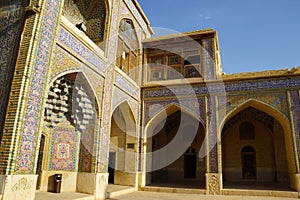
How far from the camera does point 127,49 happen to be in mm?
9992

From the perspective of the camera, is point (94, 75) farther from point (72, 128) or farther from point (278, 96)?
point (278, 96)

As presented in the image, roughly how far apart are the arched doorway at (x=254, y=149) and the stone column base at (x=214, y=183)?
11.0 feet

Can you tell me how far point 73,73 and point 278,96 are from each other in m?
7.11

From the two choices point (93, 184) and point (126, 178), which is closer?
point (93, 184)

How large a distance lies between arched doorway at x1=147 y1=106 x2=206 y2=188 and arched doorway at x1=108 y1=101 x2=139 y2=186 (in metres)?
2.92

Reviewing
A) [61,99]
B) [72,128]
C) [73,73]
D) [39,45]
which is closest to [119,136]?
[72,128]

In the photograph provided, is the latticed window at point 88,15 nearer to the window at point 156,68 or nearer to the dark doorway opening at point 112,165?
the window at point 156,68

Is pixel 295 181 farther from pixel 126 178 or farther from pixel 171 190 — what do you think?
pixel 126 178

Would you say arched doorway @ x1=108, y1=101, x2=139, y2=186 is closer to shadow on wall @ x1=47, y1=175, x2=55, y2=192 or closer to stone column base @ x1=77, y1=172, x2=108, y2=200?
stone column base @ x1=77, y1=172, x2=108, y2=200

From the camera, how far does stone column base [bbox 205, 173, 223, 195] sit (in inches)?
346

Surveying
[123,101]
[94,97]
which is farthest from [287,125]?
[94,97]

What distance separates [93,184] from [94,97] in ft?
7.93

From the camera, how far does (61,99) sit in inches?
294

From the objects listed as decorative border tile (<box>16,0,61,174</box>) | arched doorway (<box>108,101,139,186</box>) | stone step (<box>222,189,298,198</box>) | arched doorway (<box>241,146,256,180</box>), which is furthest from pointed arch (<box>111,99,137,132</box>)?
arched doorway (<box>241,146,256,180</box>)
